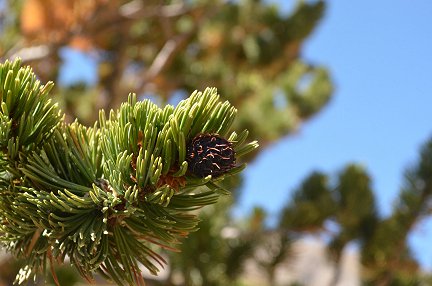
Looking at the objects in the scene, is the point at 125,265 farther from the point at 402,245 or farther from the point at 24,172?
the point at 402,245

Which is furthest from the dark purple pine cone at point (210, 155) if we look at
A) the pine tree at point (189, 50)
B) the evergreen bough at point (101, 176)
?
the pine tree at point (189, 50)

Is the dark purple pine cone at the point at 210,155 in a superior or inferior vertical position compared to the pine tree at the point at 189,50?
inferior

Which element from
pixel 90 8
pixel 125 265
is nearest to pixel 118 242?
pixel 125 265

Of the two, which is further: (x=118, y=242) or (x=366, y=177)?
(x=366, y=177)

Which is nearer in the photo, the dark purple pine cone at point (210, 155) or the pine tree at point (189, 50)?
the dark purple pine cone at point (210, 155)

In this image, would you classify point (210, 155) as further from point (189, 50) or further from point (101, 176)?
point (189, 50)

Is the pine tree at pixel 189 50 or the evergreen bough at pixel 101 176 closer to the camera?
the evergreen bough at pixel 101 176

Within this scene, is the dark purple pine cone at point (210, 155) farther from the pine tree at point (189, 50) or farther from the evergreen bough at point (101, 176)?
the pine tree at point (189, 50)

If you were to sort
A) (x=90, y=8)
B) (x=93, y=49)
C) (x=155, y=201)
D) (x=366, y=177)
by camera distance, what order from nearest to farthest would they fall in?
(x=155, y=201) → (x=366, y=177) → (x=90, y=8) → (x=93, y=49)

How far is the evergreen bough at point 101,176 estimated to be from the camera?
20.8 inches

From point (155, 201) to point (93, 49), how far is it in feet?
9.76

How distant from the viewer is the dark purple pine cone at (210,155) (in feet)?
1.66

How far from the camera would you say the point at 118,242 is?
57 cm

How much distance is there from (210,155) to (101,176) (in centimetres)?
14
